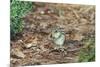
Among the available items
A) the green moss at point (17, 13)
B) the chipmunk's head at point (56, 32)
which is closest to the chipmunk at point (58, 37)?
the chipmunk's head at point (56, 32)

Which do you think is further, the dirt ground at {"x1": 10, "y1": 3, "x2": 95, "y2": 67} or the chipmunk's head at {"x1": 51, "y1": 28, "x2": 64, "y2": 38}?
the chipmunk's head at {"x1": 51, "y1": 28, "x2": 64, "y2": 38}

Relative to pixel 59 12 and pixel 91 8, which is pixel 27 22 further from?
pixel 91 8

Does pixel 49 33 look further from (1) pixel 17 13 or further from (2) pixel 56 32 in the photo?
(1) pixel 17 13

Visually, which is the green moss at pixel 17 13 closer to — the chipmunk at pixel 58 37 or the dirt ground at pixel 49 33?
the dirt ground at pixel 49 33

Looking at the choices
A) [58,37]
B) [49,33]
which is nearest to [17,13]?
[49,33]

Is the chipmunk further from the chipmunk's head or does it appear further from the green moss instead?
the green moss

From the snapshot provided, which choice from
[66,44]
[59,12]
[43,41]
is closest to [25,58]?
[43,41]

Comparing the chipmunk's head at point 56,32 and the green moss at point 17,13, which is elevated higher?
the green moss at point 17,13

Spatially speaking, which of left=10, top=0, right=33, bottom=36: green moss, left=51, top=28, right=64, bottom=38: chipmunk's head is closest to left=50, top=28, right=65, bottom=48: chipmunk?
left=51, top=28, right=64, bottom=38: chipmunk's head
